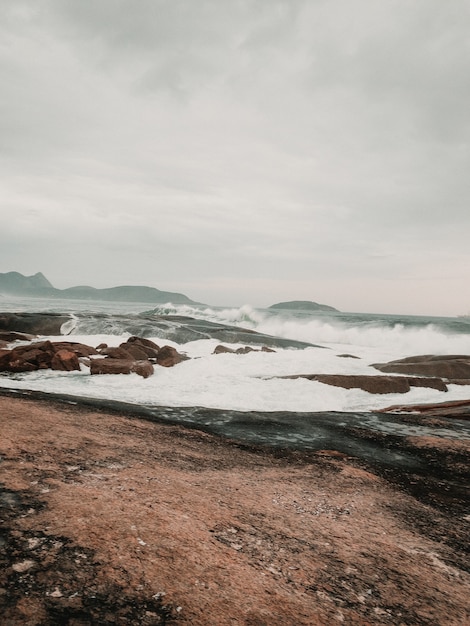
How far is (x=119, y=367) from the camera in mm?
11117

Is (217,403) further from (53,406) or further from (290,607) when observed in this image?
(290,607)

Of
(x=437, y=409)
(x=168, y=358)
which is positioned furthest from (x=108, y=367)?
(x=437, y=409)

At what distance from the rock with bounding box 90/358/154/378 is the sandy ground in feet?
22.9

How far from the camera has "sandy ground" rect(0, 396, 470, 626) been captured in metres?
1.80

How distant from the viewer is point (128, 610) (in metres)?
1.71

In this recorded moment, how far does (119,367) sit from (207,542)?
9.31 metres

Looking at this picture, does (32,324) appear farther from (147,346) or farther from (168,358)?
(168,358)

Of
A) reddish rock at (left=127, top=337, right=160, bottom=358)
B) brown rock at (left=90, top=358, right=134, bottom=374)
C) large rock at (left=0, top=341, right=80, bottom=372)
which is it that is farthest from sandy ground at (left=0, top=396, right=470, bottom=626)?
reddish rock at (left=127, top=337, right=160, bottom=358)

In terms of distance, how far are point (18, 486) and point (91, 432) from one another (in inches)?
71.2

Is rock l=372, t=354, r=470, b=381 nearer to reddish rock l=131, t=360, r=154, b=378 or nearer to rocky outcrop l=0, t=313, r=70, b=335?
reddish rock l=131, t=360, r=154, b=378

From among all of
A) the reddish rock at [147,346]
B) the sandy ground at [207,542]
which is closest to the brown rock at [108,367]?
the reddish rock at [147,346]

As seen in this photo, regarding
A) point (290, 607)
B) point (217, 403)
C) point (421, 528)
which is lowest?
point (217, 403)

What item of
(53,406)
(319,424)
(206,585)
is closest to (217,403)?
(319,424)

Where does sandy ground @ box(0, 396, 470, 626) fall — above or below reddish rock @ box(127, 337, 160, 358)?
above
